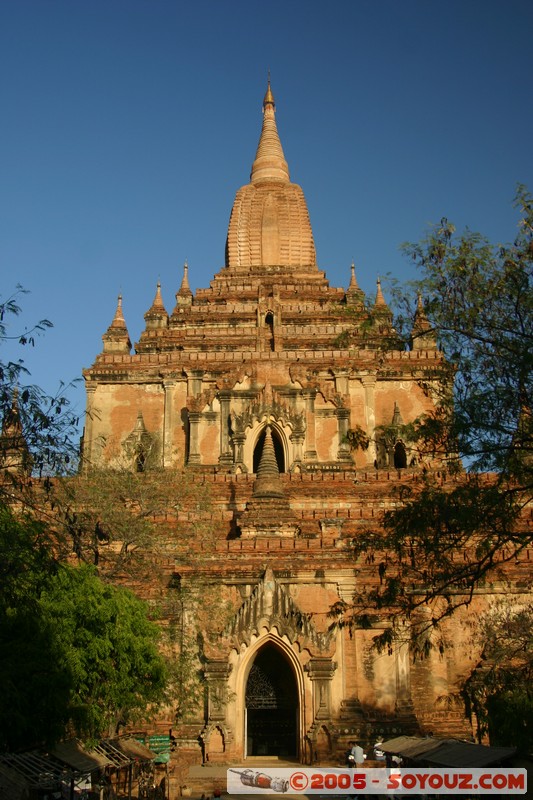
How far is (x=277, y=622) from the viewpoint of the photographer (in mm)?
21812

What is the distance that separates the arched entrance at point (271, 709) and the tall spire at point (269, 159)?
3578 cm

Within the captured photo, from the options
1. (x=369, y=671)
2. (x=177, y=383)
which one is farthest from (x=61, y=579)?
(x=177, y=383)

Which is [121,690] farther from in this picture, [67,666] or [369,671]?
[369,671]

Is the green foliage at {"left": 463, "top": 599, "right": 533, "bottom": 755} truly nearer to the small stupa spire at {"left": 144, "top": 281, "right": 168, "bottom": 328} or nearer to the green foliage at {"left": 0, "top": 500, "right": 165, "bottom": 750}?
the green foliage at {"left": 0, "top": 500, "right": 165, "bottom": 750}

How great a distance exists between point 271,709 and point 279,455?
52.5 ft

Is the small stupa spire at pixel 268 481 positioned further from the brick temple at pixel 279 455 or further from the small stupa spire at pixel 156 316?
the small stupa spire at pixel 156 316

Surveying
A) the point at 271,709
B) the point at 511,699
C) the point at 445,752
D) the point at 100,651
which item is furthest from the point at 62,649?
the point at 511,699

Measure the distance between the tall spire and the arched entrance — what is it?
117ft

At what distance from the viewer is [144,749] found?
20.4m

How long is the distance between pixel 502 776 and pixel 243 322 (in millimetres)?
30243

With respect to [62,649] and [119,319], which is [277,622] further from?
[119,319]

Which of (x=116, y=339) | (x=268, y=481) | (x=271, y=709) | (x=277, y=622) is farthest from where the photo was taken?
(x=116, y=339)

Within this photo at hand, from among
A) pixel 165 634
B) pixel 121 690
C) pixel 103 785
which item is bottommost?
pixel 103 785

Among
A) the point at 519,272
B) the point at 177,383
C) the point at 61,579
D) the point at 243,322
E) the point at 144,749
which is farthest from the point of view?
the point at 243,322
